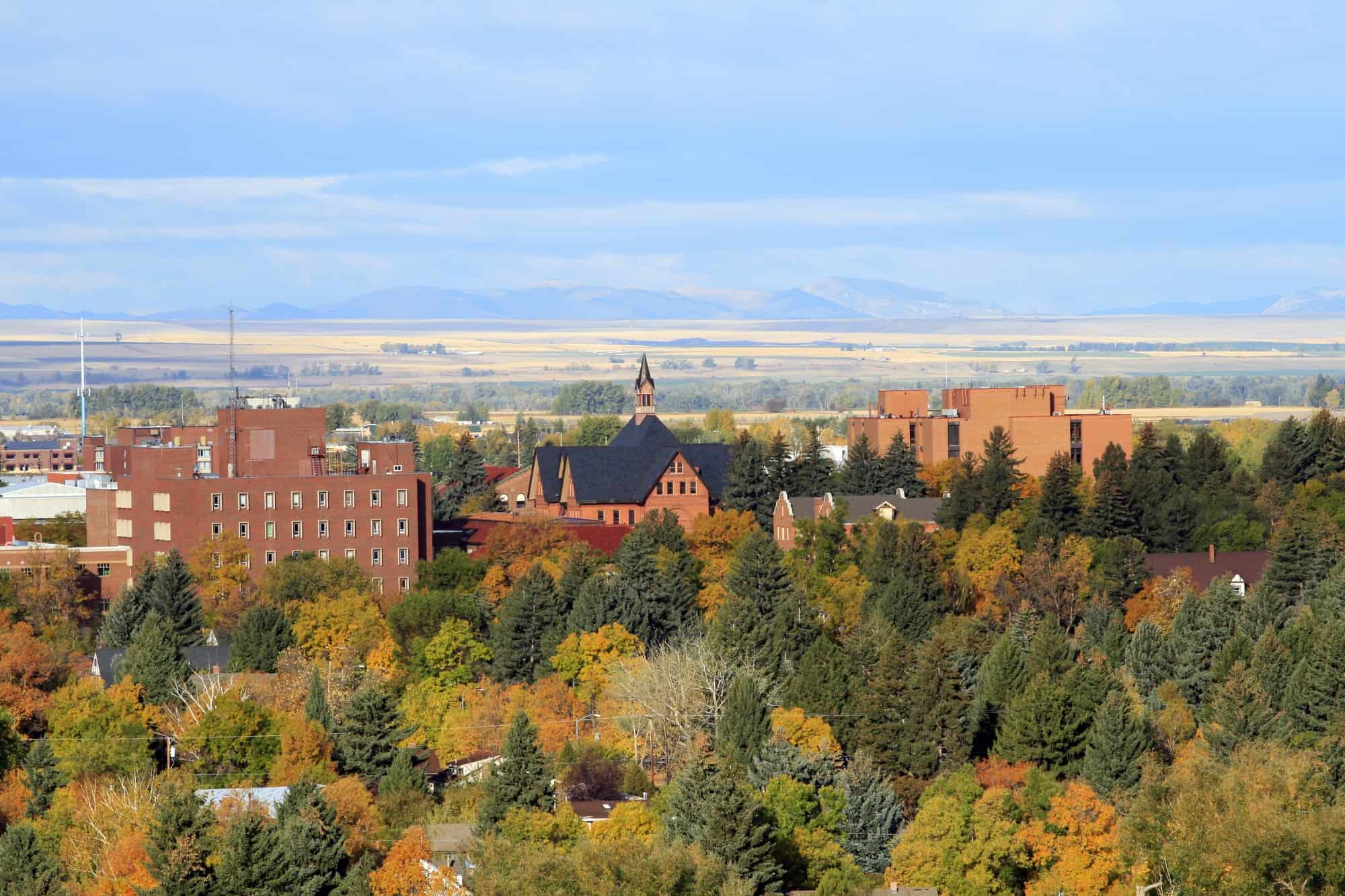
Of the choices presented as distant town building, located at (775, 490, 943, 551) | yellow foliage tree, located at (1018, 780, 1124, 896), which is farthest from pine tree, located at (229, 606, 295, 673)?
yellow foliage tree, located at (1018, 780, 1124, 896)

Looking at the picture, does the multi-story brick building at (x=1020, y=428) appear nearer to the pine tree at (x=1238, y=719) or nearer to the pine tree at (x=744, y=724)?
the pine tree at (x=1238, y=719)

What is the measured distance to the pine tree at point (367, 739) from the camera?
254ft

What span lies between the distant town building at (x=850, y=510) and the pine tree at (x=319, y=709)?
43.4 m

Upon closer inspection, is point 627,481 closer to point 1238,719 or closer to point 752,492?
point 752,492

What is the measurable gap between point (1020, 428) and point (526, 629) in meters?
55.4

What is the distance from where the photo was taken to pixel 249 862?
62344mm

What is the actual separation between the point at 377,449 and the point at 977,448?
1568 inches

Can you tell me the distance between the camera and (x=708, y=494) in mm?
138250

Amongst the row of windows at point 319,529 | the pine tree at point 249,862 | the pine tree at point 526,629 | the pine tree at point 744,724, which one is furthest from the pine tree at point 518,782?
the row of windows at point 319,529

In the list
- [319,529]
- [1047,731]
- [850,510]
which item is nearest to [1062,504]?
[850,510]

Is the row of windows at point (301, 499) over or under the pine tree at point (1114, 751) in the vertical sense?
over

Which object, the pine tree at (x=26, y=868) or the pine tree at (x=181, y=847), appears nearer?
the pine tree at (x=181, y=847)

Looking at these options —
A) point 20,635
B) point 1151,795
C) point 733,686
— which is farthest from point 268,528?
A: point 1151,795

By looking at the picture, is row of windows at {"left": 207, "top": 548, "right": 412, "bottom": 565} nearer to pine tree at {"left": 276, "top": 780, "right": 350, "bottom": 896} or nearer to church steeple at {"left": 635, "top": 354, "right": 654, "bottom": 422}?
church steeple at {"left": 635, "top": 354, "right": 654, "bottom": 422}
